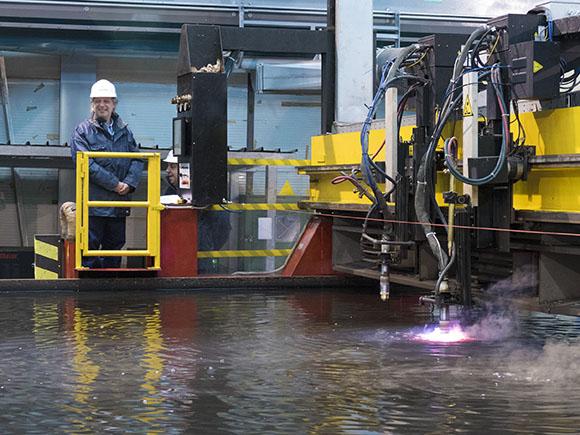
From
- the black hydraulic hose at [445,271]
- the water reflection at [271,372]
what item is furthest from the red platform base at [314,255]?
the black hydraulic hose at [445,271]

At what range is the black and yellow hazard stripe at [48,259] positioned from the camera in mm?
9555

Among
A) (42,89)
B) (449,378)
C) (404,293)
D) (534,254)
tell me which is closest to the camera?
(449,378)

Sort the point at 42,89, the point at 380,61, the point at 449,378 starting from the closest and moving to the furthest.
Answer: the point at 449,378 < the point at 380,61 < the point at 42,89

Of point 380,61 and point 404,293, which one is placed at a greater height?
point 380,61

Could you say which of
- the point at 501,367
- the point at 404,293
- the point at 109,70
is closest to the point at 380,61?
the point at 404,293

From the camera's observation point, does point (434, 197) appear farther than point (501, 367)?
Yes

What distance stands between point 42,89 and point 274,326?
6.70m

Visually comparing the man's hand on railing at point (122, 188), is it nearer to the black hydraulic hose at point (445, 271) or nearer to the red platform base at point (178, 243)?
the red platform base at point (178, 243)

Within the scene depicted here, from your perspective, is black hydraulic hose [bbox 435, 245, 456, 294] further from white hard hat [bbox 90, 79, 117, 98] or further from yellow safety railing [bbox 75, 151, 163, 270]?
white hard hat [bbox 90, 79, 117, 98]

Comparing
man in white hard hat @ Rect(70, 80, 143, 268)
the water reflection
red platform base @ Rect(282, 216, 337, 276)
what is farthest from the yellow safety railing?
red platform base @ Rect(282, 216, 337, 276)

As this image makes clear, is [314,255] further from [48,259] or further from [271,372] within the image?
[271,372]

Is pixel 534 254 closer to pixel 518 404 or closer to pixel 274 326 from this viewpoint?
pixel 274 326

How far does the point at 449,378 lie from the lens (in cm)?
523

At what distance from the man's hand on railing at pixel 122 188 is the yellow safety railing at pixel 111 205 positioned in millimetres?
246
